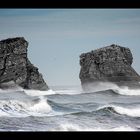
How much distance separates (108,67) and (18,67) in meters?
1.03

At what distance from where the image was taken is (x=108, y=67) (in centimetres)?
481

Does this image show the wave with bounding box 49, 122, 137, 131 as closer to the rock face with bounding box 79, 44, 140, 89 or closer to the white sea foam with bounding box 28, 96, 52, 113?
the white sea foam with bounding box 28, 96, 52, 113

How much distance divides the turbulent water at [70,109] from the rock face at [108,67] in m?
0.10

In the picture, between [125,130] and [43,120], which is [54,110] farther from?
[125,130]

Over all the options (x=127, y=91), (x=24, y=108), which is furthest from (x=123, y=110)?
(x=24, y=108)

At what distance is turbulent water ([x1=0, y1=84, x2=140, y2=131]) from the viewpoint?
4.52m

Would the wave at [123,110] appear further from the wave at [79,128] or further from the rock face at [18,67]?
the rock face at [18,67]

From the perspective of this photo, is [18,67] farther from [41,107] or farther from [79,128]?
[79,128]

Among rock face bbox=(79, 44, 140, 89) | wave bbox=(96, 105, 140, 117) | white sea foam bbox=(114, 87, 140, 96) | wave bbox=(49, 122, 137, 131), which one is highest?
rock face bbox=(79, 44, 140, 89)

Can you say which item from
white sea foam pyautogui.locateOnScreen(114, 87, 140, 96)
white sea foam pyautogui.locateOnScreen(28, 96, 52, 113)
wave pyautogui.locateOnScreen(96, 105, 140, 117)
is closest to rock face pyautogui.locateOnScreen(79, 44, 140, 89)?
white sea foam pyautogui.locateOnScreen(114, 87, 140, 96)

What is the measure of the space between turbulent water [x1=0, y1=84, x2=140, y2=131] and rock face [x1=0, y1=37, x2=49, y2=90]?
10cm

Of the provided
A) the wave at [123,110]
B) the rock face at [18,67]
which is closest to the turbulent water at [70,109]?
the wave at [123,110]
